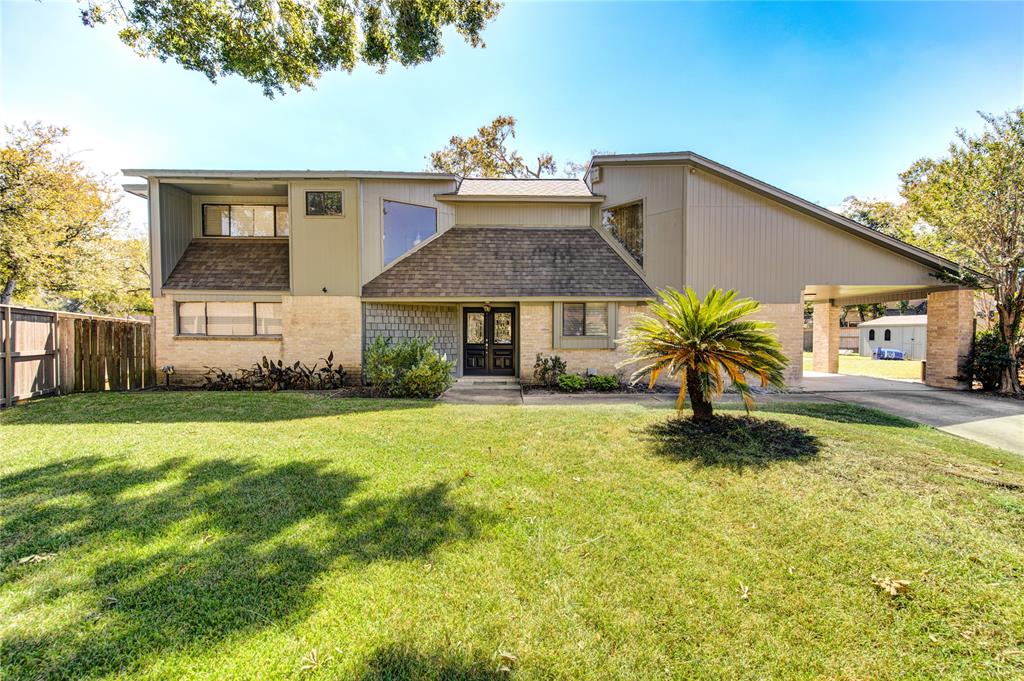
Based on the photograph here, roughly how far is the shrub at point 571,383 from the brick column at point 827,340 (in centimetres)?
1203

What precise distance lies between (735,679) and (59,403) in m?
12.5

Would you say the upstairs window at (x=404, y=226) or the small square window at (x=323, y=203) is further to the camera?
the upstairs window at (x=404, y=226)

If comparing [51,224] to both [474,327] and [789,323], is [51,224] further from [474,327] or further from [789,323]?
[789,323]

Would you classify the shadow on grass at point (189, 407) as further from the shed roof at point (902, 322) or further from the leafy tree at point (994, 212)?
the shed roof at point (902, 322)

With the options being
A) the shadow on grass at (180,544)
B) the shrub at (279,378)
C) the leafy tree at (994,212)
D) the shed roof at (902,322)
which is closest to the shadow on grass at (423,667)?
the shadow on grass at (180,544)

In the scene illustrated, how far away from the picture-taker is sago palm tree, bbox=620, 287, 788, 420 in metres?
5.82

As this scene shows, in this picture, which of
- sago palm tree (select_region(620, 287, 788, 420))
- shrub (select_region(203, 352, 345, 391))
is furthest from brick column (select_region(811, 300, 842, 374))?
shrub (select_region(203, 352, 345, 391))

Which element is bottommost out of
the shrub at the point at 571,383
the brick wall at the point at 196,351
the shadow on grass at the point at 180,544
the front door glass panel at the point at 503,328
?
the shadow on grass at the point at 180,544

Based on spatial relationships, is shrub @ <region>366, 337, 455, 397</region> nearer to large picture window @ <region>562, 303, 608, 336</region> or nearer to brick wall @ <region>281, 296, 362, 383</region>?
brick wall @ <region>281, 296, 362, 383</region>

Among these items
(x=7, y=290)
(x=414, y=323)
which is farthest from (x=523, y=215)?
(x=7, y=290)

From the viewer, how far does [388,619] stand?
7.82ft

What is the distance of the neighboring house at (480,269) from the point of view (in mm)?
11672

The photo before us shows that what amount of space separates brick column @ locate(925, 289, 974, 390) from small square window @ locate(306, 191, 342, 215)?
1904 centimetres

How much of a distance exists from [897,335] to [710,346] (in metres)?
30.9
